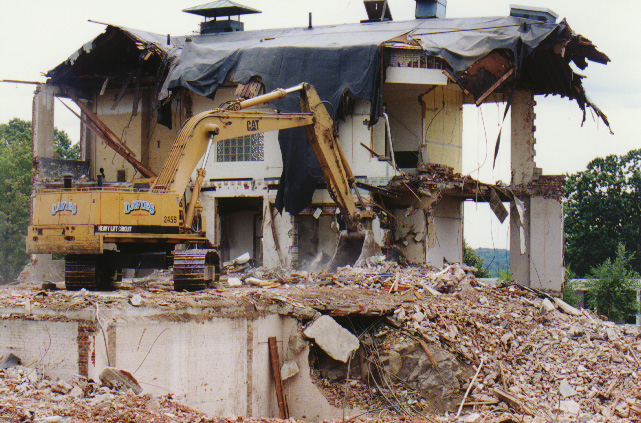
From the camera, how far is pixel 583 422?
14.6 meters

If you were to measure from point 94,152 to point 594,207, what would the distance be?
29.5 m

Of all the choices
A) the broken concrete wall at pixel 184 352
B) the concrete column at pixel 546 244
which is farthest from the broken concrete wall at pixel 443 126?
the broken concrete wall at pixel 184 352

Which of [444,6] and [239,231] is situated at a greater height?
[444,6]

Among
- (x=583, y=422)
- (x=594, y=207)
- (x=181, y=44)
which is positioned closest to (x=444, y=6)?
(x=181, y=44)

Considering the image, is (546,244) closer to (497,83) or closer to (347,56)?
(497,83)

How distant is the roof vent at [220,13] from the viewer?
30.2 m

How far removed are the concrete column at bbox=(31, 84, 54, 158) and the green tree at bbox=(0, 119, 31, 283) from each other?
17.4m

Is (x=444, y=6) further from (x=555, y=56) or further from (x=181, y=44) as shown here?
(x=181, y=44)

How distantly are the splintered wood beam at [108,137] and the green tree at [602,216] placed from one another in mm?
28181

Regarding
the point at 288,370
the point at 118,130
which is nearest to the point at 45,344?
the point at 288,370

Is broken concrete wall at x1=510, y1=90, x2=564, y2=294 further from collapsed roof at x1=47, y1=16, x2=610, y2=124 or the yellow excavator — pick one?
the yellow excavator

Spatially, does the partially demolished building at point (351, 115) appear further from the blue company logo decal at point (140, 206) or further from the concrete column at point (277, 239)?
the blue company logo decal at point (140, 206)

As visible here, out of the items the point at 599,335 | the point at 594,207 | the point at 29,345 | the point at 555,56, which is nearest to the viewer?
the point at 29,345

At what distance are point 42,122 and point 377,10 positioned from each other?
37.4 ft
